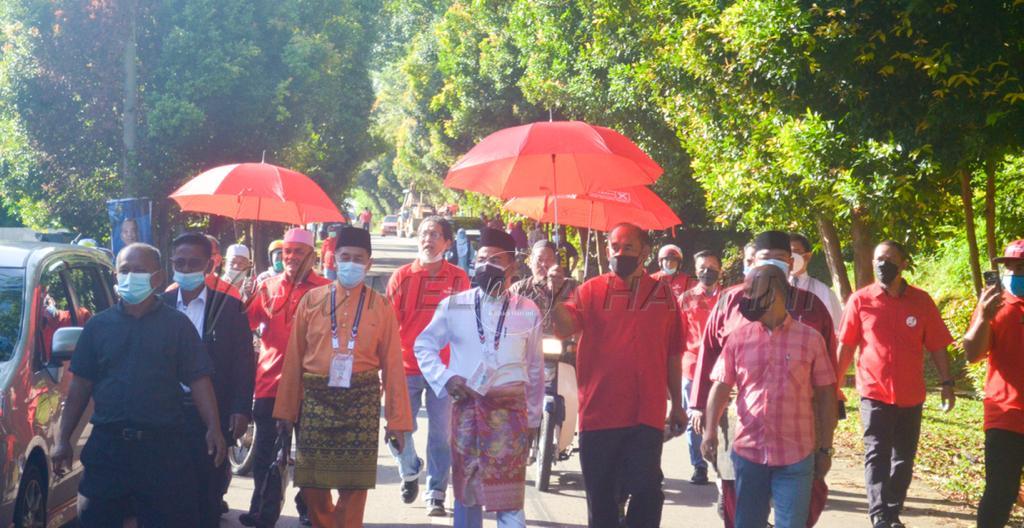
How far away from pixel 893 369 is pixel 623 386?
2459mm

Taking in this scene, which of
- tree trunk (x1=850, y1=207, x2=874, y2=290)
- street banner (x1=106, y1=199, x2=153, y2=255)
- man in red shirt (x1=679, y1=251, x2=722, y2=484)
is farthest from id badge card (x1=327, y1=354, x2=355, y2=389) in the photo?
tree trunk (x1=850, y1=207, x2=874, y2=290)

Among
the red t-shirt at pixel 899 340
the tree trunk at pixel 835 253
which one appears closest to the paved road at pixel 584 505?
the red t-shirt at pixel 899 340

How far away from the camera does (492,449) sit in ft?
21.9

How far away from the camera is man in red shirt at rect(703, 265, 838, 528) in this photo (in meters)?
6.10

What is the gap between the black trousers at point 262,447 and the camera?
8.06 metres

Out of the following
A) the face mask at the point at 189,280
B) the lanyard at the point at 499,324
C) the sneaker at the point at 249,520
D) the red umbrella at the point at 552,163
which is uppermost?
the red umbrella at the point at 552,163

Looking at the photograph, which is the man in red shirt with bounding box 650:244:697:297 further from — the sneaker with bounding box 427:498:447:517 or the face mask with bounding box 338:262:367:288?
the face mask with bounding box 338:262:367:288

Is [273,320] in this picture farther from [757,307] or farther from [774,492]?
[774,492]

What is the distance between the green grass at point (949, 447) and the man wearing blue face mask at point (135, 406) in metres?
6.48

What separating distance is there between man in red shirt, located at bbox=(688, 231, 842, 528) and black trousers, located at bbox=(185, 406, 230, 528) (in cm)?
266

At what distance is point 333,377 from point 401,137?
5547cm

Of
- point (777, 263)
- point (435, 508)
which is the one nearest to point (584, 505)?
point (435, 508)

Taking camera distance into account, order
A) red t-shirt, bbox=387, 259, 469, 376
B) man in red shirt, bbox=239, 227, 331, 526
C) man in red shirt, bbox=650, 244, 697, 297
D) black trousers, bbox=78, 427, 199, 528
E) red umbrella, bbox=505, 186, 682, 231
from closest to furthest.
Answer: black trousers, bbox=78, 427, 199, 528 → man in red shirt, bbox=239, 227, 331, 526 → red t-shirt, bbox=387, 259, 469, 376 → red umbrella, bbox=505, 186, 682, 231 → man in red shirt, bbox=650, 244, 697, 297

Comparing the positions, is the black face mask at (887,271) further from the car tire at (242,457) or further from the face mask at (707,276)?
the car tire at (242,457)
